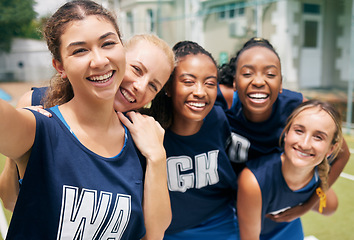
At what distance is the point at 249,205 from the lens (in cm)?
204

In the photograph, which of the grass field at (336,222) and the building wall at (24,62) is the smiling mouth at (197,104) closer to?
the grass field at (336,222)

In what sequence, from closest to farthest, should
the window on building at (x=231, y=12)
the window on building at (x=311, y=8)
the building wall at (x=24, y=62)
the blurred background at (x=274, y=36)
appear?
the blurred background at (x=274, y=36)
the window on building at (x=311, y=8)
the window on building at (x=231, y=12)
the building wall at (x=24, y=62)

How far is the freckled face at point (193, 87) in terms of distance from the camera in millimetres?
1831

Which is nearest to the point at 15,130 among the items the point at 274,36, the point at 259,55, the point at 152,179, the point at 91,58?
the point at 91,58

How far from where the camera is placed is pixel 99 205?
120 cm

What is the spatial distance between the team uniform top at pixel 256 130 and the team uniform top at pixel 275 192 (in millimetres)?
86

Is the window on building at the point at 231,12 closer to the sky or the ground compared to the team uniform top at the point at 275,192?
closer to the sky

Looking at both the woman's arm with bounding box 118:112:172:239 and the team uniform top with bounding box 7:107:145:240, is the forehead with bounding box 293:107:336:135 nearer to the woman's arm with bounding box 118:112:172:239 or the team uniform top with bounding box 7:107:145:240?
the woman's arm with bounding box 118:112:172:239

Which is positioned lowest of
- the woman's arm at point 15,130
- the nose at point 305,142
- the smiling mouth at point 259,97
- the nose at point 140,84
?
the nose at point 305,142

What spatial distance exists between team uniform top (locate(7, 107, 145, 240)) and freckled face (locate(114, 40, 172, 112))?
15.4 inches

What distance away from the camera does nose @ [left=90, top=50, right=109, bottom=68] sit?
1161mm

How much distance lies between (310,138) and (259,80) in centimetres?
50

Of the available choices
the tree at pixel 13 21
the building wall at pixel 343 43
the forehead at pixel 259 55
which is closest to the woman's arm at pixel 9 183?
the forehead at pixel 259 55

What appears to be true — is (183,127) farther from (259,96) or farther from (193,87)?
(259,96)
